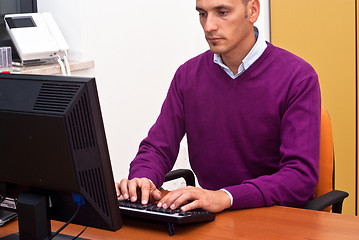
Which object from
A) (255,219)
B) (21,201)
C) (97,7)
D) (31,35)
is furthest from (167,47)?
(21,201)

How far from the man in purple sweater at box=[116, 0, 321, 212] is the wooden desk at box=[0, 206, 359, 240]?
15 cm

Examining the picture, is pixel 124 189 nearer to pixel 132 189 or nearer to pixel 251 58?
pixel 132 189

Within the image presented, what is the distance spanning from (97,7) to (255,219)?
1631 millimetres

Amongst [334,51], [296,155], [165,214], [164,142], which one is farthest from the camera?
[334,51]

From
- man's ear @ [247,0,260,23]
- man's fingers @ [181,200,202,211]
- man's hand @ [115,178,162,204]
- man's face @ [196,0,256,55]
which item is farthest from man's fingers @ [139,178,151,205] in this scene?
man's ear @ [247,0,260,23]

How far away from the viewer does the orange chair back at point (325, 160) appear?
186 cm

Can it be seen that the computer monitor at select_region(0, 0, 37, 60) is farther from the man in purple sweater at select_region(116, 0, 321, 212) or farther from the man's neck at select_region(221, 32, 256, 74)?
the man's neck at select_region(221, 32, 256, 74)

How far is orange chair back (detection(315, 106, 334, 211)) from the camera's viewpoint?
6.11 feet

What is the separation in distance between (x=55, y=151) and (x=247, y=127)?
860 mm

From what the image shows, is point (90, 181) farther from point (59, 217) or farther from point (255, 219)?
point (255, 219)

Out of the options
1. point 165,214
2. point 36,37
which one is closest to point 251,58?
point 165,214

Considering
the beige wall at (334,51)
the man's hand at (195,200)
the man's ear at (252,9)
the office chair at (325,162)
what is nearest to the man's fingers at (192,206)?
the man's hand at (195,200)

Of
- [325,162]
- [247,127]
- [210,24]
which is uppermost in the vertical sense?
[210,24]

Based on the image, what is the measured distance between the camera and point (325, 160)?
1.87 metres
